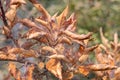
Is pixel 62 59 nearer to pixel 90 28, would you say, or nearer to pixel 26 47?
pixel 26 47

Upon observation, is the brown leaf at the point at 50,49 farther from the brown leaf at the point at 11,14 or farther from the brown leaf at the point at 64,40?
the brown leaf at the point at 11,14

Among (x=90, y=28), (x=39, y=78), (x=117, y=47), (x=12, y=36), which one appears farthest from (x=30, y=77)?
(x=90, y=28)

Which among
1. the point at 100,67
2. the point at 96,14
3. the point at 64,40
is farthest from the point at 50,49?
the point at 96,14

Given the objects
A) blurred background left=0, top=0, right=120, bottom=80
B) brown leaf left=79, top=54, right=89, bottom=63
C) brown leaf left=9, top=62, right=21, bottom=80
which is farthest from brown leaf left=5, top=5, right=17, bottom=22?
blurred background left=0, top=0, right=120, bottom=80

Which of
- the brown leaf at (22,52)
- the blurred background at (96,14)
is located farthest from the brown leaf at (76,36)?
the blurred background at (96,14)

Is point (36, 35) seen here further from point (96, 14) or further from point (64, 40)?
point (96, 14)

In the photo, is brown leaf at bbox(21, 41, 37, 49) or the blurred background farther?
the blurred background

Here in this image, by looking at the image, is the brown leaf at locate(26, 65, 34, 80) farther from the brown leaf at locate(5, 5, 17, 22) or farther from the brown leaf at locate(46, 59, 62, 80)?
the brown leaf at locate(5, 5, 17, 22)

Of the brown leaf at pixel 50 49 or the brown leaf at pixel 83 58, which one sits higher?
the brown leaf at pixel 50 49
